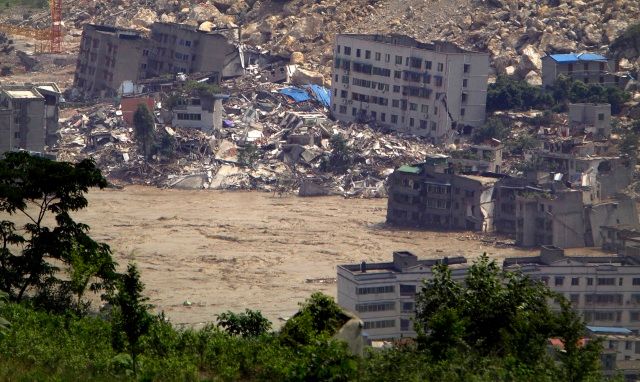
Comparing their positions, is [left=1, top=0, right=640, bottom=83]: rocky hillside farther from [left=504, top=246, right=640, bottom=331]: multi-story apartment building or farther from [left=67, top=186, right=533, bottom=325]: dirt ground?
[left=504, top=246, right=640, bottom=331]: multi-story apartment building

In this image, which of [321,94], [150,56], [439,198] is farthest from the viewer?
[150,56]

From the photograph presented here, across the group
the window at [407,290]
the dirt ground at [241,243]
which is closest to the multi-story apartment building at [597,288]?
the window at [407,290]

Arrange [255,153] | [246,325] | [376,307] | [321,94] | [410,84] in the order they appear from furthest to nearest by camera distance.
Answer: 1. [321,94]
2. [410,84]
3. [255,153]
4. [376,307]
5. [246,325]

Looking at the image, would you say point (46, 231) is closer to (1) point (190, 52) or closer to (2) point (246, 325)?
(2) point (246, 325)

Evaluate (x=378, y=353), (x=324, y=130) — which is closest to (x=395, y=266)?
(x=378, y=353)

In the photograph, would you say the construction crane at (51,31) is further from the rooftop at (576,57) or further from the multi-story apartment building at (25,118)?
the rooftop at (576,57)

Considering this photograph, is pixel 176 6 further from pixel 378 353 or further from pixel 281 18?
pixel 378 353

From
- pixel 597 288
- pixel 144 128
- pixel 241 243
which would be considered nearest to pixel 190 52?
pixel 144 128
